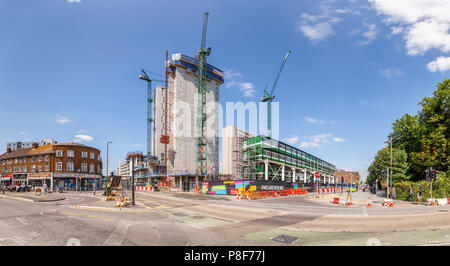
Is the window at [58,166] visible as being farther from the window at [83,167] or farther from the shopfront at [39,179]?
the window at [83,167]

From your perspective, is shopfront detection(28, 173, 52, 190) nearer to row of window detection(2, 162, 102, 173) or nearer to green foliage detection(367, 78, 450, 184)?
row of window detection(2, 162, 102, 173)

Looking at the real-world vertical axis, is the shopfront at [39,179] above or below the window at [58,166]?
below

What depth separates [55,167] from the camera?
60625 millimetres

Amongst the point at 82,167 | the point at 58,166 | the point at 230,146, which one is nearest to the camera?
the point at 58,166

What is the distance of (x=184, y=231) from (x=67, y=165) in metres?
64.0

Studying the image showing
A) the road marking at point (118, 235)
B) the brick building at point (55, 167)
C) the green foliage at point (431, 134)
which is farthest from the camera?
the brick building at point (55, 167)

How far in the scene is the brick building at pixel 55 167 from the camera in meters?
60.5

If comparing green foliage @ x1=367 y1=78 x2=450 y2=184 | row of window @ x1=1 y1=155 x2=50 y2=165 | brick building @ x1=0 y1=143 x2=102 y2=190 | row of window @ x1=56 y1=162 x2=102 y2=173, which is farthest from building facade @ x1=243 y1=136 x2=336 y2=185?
row of window @ x1=1 y1=155 x2=50 y2=165

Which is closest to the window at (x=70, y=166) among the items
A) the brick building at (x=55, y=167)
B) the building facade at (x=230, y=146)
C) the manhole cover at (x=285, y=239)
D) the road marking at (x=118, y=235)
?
the brick building at (x=55, y=167)

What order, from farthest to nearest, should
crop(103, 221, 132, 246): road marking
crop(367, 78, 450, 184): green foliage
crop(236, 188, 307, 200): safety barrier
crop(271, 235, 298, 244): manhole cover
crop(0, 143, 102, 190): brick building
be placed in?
crop(0, 143, 102, 190): brick building
crop(367, 78, 450, 184): green foliage
crop(236, 188, 307, 200): safety barrier
crop(271, 235, 298, 244): manhole cover
crop(103, 221, 132, 246): road marking

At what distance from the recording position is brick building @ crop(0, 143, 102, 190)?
60.5 meters

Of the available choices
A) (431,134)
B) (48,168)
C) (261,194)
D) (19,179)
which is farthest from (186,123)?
(431,134)

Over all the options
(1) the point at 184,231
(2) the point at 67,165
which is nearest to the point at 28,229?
(1) the point at 184,231

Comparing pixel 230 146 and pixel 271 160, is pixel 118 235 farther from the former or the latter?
pixel 230 146
